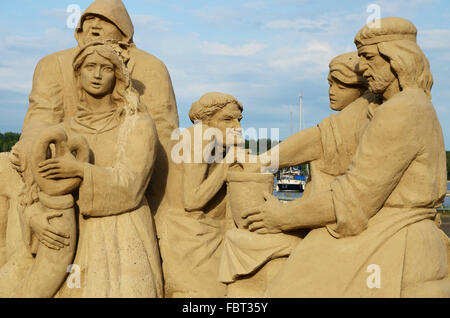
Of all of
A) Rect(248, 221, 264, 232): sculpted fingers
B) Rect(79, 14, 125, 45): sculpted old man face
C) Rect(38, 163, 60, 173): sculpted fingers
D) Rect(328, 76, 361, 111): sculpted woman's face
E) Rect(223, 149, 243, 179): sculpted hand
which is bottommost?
Rect(248, 221, 264, 232): sculpted fingers

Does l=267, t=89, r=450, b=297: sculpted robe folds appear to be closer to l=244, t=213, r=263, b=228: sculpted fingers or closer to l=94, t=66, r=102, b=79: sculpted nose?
l=244, t=213, r=263, b=228: sculpted fingers

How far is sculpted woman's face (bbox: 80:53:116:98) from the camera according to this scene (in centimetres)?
480

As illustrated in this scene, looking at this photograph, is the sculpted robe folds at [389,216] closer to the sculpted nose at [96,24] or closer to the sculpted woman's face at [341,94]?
the sculpted woman's face at [341,94]

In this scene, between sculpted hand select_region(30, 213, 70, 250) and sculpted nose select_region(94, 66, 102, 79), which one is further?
sculpted nose select_region(94, 66, 102, 79)

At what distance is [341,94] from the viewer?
470 cm

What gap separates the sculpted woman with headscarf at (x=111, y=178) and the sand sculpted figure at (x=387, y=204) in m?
1.07

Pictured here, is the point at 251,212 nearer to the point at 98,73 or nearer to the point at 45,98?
the point at 98,73

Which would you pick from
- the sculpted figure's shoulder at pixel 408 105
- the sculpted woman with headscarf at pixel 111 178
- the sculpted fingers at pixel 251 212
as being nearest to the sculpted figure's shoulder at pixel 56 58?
the sculpted woman with headscarf at pixel 111 178

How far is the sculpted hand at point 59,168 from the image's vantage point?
434 cm

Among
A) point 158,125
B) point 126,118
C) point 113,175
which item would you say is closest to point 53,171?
point 113,175

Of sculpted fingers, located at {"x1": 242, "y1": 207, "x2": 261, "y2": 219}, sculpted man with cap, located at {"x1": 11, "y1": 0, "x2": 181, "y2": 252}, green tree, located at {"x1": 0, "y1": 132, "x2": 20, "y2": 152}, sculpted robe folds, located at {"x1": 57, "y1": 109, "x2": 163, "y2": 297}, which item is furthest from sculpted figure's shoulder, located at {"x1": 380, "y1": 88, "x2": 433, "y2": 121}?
green tree, located at {"x1": 0, "y1": 132, "x2": 20, "y2": 152}

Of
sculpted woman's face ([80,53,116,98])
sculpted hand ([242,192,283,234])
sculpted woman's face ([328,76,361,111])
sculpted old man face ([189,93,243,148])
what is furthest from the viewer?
sculpted old man face ([189,93,243,148])

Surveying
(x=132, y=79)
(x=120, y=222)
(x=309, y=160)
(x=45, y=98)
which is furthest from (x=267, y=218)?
(x=45, y=98)

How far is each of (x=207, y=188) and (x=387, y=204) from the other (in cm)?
158
